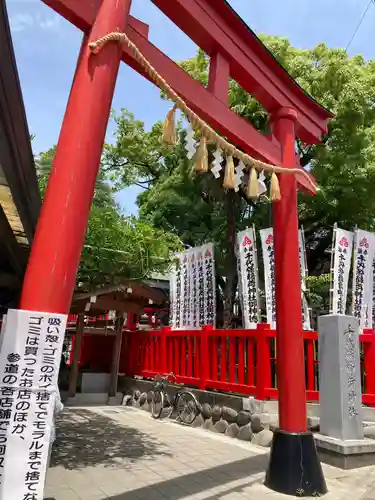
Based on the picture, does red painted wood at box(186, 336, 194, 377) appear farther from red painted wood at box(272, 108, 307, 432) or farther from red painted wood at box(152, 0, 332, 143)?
red painted wood at box(152, 0, 332, 143)

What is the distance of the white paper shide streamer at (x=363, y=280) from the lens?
11.8m

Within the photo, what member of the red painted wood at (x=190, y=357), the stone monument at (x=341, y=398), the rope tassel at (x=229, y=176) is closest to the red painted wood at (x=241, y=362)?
the stone monument at (x=341, y=398)

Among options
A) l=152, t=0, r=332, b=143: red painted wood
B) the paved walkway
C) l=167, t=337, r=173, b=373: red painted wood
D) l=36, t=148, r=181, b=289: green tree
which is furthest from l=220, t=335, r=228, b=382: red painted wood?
l=152, t=0, r=332, b=143: red painted wood

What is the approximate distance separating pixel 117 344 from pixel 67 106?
10.5m

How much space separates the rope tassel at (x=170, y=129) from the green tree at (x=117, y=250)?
2.21 metres

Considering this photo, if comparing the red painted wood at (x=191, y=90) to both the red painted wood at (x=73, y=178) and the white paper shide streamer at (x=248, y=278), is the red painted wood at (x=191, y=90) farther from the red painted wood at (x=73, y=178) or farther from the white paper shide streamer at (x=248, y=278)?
the white paper shide streamer at (x=248, y=278)

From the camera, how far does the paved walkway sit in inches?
187

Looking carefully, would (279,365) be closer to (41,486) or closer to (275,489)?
(275,489)

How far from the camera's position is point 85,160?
10.3ft

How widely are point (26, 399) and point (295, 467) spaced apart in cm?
354

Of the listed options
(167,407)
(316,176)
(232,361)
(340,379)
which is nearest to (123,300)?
(167,407)

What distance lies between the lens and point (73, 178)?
3.06 m

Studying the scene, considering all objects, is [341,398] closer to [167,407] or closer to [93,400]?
[167,407]

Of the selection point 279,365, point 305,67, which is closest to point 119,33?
point 279,365
